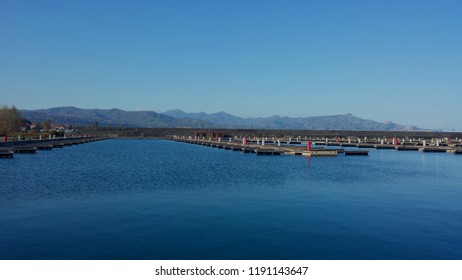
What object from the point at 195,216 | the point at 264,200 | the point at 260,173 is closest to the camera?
the point at 195,216

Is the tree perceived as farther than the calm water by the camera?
Yes

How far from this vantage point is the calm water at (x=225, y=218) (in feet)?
47.6

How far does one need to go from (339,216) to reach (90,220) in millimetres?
12152

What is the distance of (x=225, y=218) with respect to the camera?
63.9ft

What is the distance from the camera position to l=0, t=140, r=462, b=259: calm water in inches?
572

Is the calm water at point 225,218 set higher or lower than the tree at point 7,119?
lower

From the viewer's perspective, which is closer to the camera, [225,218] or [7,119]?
[225,218]

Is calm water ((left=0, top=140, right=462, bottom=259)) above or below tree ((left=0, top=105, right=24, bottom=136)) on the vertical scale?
below

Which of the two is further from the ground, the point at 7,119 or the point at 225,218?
the point at 7,119

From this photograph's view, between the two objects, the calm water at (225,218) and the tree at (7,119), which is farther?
the tree at (7,119)
